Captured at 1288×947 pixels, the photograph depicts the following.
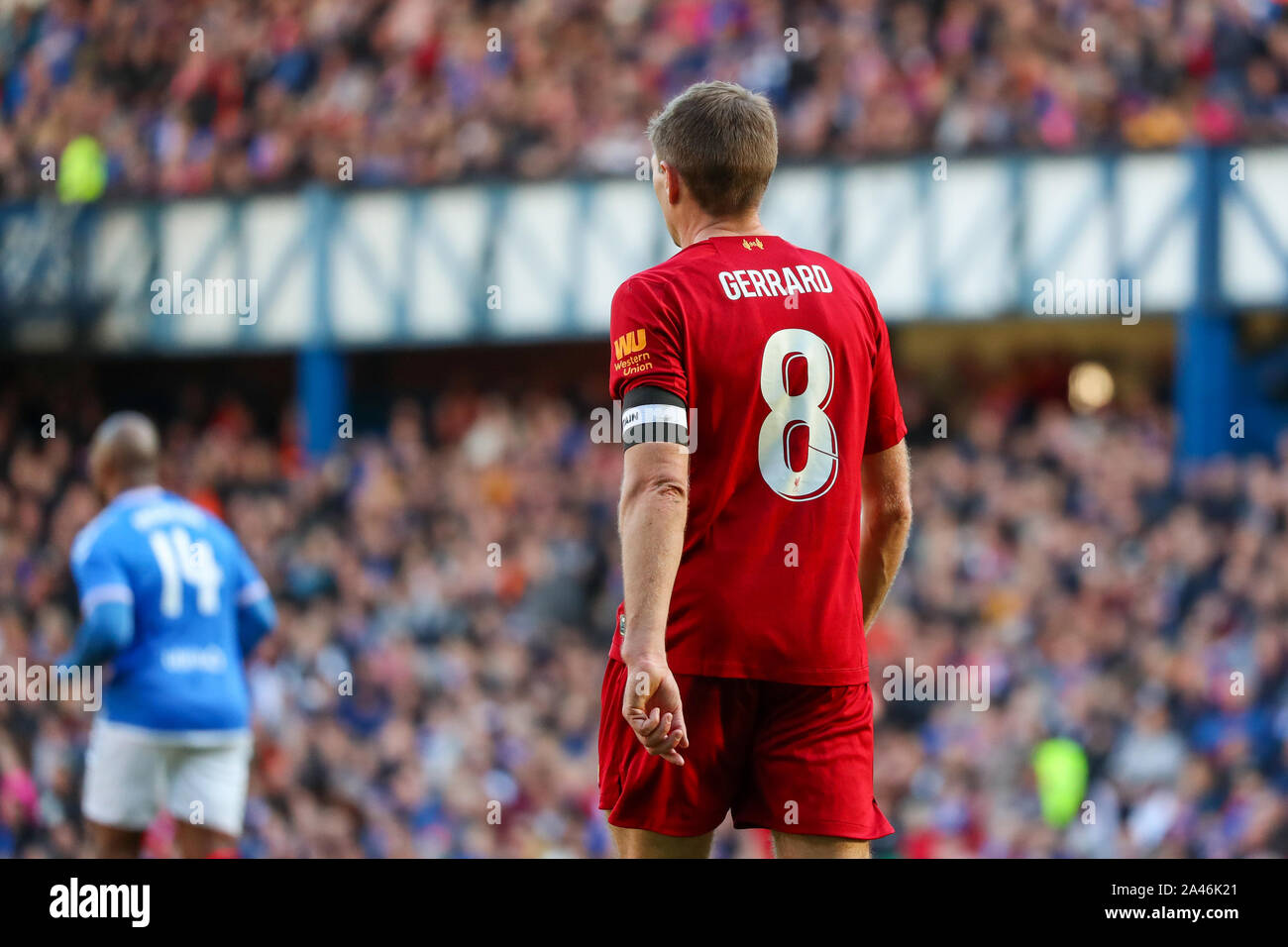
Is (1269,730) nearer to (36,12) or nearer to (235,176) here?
(235,176)

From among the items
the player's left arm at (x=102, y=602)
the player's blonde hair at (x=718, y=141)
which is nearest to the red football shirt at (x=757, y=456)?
the player's blonde hair at (x=718, y=141)

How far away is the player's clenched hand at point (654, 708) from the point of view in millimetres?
3325

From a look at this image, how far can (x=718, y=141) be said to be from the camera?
3.55 metres

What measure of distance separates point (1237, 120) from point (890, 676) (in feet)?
22.2

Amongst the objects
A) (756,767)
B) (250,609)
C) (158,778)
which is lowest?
(158,778)

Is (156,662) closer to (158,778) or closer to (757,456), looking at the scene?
(158,778)

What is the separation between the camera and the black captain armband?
A: 135 inches

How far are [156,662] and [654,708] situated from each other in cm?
391

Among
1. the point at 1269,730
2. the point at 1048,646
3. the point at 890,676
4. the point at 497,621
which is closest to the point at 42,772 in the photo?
the point at 497,621

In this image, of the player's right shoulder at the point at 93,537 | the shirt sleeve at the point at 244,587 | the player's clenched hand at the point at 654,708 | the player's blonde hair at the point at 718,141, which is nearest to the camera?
the player's clenched hand at the point at 654,708

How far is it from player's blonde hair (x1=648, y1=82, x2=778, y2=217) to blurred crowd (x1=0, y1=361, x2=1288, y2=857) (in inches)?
273

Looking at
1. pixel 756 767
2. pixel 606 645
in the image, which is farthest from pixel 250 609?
pixel 606 645

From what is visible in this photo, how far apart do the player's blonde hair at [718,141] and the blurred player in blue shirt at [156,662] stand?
383 cm

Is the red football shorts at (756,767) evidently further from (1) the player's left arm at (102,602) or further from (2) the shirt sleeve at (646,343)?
(1) the player's left arm at (102,602)
